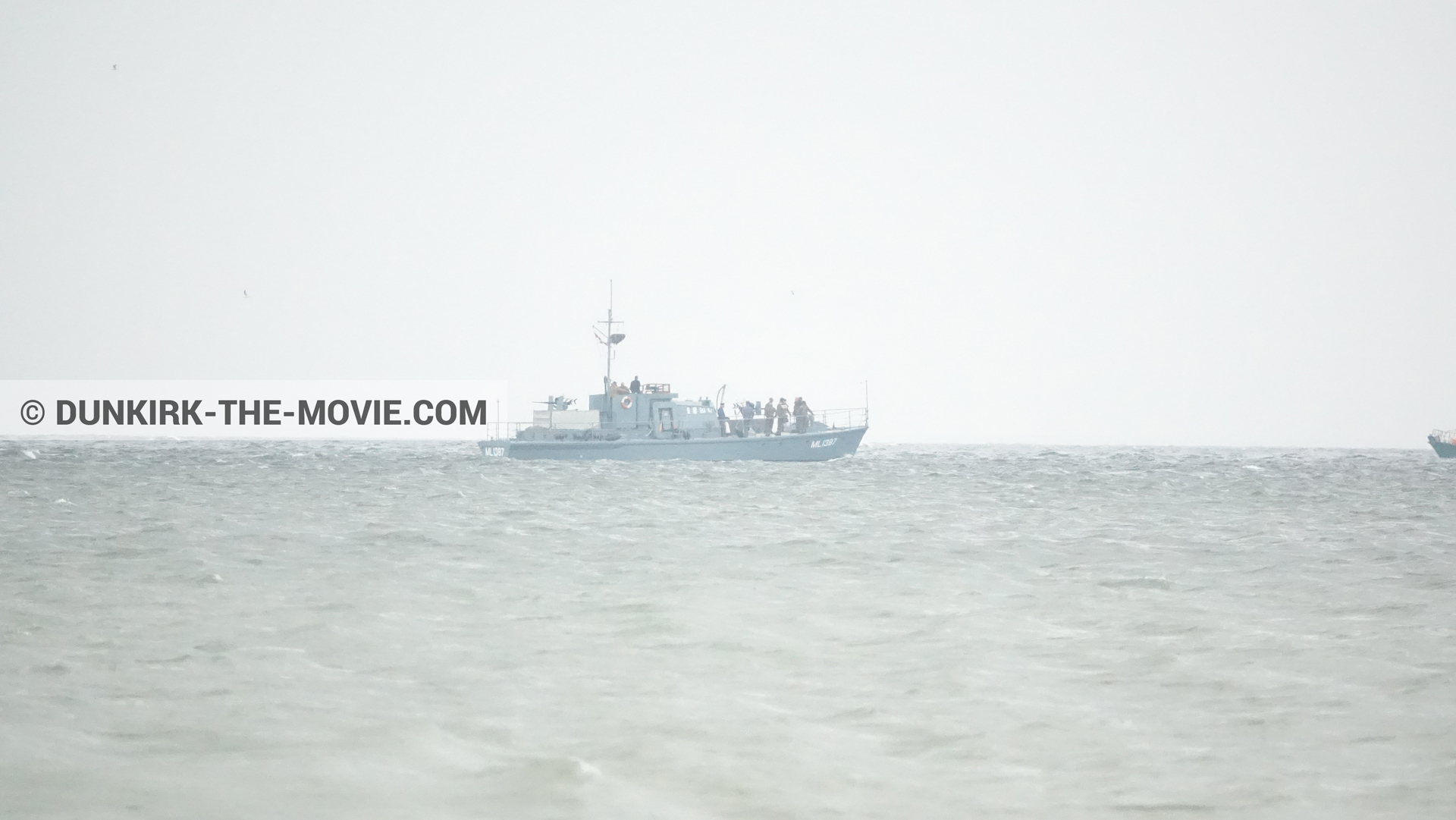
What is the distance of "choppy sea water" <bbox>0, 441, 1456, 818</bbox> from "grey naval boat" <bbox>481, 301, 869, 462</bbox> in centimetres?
3678

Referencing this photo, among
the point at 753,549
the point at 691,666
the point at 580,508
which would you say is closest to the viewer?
the point at 691,666

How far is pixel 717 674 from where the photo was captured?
10.9m

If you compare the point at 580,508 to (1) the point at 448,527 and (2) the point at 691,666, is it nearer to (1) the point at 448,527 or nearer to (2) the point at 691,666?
(1) the point at 448,527

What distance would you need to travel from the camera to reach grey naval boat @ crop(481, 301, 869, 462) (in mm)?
62219

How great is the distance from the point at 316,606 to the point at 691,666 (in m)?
5.45

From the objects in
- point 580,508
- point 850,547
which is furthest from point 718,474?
point 850,547

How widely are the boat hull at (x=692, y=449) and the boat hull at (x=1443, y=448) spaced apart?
6143cm

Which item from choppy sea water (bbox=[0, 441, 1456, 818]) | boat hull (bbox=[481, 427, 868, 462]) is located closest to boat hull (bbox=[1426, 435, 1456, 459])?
boat hull (bbox=[481, 427, 868, 462])

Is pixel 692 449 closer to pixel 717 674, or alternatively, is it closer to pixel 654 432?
pixel 654 432

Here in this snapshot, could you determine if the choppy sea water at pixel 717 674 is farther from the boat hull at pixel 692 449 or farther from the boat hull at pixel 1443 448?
the boat hull at pixel 1443 448

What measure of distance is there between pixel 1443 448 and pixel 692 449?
70.8 metres

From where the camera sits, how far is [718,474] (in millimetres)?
53906

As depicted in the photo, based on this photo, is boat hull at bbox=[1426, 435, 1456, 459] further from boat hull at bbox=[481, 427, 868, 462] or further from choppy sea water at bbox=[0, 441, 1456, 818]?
choppy sea water at bbox=[0, 441, 1456, 818]

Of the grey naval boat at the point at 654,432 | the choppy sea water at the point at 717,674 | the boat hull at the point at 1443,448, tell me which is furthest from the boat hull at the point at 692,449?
the boat hull at the point at 1443,448
